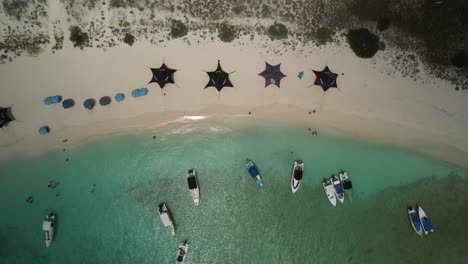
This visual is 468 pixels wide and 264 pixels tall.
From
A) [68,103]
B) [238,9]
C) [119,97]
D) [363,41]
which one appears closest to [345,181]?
[363,41]

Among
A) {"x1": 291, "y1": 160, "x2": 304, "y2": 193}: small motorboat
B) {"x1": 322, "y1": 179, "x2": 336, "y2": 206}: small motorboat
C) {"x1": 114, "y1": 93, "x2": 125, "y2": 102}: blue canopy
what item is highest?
{"x1": 114, "y1": 93, "x2": 125, "y2": 102}: blue canopy

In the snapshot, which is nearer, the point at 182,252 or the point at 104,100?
the point at 104,100

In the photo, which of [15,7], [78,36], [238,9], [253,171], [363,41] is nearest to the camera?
[15,7]

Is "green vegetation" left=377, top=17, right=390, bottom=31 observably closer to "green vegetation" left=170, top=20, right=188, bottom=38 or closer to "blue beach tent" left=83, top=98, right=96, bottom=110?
"green vegetation" left=170, top=20, right=188, bottom=38

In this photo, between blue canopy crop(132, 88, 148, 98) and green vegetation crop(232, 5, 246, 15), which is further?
blue canopy crop(132, 88, 148, 98)

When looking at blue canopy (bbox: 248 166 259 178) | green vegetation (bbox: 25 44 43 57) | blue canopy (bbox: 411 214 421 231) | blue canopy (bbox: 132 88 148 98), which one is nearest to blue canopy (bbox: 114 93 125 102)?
blue canopy (bbox: 132 88 148 98)

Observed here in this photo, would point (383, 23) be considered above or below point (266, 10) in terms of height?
below

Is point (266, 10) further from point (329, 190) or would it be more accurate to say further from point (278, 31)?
point (329, 190)
